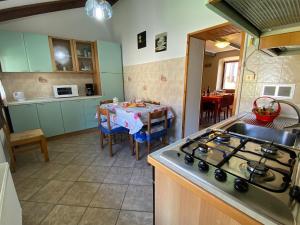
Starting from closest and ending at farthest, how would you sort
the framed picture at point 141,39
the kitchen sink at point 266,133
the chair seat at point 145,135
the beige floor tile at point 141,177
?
the kitchen sink at point 266,133 < the beige floor tile at point 141,177 < the chair seat at point 145,135 < the framed picture at point 141,39

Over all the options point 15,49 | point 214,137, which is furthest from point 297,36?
point 15,49

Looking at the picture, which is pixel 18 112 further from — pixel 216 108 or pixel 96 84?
pixel 216 108

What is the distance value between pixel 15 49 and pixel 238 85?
3.71m

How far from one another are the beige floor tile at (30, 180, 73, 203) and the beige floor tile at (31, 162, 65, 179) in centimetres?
17

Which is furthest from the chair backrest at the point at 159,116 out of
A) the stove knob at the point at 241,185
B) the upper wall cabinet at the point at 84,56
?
the upper wall cabinet at the point at 84,56

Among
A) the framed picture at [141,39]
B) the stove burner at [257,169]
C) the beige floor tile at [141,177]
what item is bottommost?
the beige floor tile at [141,177]

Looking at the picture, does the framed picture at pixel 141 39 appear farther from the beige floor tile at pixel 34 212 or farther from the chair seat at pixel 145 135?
the beige floor tile at pixel 34 212

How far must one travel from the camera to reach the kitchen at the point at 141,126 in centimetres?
57

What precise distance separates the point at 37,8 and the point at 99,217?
12.5 feet

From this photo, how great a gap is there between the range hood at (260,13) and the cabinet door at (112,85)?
3337 mm

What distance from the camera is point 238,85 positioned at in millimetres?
1692

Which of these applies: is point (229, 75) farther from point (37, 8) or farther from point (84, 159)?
point (37, 8)

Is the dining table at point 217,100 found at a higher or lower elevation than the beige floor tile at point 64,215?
higher

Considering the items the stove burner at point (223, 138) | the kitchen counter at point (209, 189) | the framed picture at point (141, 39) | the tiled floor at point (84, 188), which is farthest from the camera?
the framed picture at point (141, 39)
